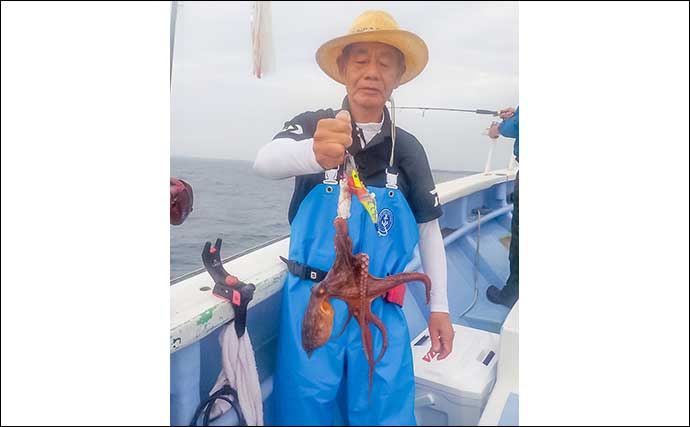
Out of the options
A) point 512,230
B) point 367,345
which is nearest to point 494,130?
point 512,230

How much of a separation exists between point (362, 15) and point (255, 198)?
350 millimetres

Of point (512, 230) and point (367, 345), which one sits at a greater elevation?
point (512, 230)

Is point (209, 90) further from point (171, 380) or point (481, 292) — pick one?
point (481, 292)

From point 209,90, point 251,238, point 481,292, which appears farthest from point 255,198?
point 481,292

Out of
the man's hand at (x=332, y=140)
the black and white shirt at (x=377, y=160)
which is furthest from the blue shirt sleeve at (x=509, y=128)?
the man's hand at (x=332, y=140)

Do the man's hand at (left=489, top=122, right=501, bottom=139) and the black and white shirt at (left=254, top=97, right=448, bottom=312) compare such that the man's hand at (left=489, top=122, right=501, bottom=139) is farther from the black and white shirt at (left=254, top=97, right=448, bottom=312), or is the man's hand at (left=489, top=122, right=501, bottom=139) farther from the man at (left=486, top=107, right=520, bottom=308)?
the black and white shirt at (left=254, top=97, right=448, bottom=312)

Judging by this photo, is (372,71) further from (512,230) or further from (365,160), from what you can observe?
(512,230)

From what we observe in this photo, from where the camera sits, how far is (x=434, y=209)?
896mm

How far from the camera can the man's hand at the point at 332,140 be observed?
842 mm

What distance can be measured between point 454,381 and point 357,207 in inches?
13.3

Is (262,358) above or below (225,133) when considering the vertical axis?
below

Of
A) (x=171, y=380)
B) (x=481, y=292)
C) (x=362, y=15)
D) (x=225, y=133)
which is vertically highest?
(x=362, y=15)

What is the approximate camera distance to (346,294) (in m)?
0.86

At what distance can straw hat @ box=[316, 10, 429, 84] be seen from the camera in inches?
33.2
